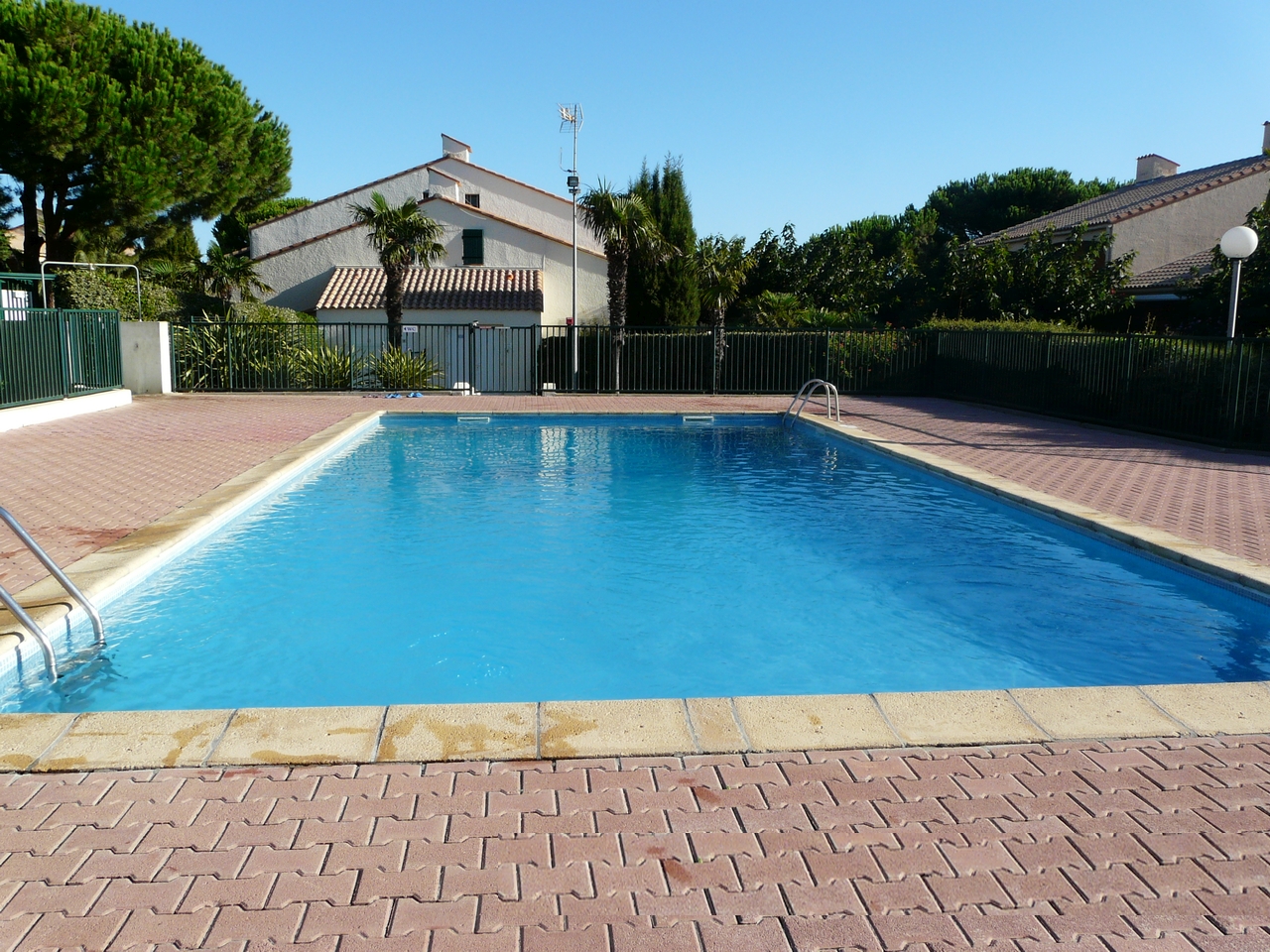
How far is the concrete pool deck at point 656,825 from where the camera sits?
2.61 m

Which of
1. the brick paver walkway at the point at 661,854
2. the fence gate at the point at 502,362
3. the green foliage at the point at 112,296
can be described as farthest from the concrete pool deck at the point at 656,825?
the fence gate at the point at 502,362

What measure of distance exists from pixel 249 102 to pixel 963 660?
109 feet

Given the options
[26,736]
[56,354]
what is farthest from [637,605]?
[56,354]

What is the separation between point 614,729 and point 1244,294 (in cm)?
1999

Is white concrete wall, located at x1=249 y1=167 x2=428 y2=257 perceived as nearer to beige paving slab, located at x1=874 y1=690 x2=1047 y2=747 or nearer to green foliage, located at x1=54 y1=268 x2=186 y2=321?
green foliage, located at x1=54 y1=268 x2=186 y2=321

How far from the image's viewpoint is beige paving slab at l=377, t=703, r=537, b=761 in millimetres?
3648

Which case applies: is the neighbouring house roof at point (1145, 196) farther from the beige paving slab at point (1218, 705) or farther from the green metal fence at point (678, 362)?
the beige paving slab at point (1218, 705)

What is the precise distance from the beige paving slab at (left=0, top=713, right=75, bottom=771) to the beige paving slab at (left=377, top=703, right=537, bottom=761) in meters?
1.24

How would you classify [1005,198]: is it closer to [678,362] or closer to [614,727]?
[678,362]

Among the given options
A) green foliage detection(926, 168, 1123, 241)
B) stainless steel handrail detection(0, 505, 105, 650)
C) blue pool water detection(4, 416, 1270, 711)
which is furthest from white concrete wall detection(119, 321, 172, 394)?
green foliage detection(926, 168, 1123, 241)

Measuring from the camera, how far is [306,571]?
7582 mm

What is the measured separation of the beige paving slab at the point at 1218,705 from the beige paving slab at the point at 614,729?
207 centimetres

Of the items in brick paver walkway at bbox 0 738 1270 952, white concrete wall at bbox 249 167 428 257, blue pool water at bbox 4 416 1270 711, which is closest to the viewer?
brick paver walkway at bbox 0 738 1270 952

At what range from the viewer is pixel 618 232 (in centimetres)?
2378
